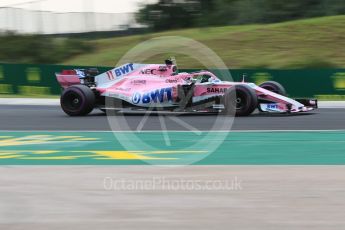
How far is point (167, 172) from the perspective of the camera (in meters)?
7.79

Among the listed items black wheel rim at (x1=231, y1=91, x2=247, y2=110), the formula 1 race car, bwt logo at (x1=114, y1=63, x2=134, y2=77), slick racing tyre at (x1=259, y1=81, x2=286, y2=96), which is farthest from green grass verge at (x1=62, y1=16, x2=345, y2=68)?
black wheel rim at (x1=231, y1=91, x2=247, y2=110)

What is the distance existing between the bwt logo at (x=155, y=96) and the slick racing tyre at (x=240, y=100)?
1.25m

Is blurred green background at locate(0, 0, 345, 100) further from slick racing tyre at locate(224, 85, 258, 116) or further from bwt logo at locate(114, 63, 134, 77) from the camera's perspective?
bwt logo at locate(114, 63, 134, 77)

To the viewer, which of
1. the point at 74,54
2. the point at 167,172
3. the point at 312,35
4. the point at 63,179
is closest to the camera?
the point at 63,179

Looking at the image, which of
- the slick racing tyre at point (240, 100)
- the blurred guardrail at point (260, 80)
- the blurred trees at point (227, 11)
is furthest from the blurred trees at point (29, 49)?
the slick racing tyre at point (240, 100)

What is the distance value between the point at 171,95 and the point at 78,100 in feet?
6.88

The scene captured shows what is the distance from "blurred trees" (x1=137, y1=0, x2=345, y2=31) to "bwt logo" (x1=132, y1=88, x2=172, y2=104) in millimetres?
32060

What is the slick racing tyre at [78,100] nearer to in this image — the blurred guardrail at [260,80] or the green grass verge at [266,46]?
the blurred guardrail at [260,80]

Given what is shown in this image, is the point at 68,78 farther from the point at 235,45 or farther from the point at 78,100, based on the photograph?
the point at 235,45

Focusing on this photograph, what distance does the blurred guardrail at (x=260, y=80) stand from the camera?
72.5 ft

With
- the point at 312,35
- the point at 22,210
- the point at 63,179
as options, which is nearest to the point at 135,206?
the point at 22,210

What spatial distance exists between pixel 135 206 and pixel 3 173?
222 cm

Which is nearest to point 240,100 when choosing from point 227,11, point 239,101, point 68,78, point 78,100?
point 239,101

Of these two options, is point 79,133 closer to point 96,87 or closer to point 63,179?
point 96,87
